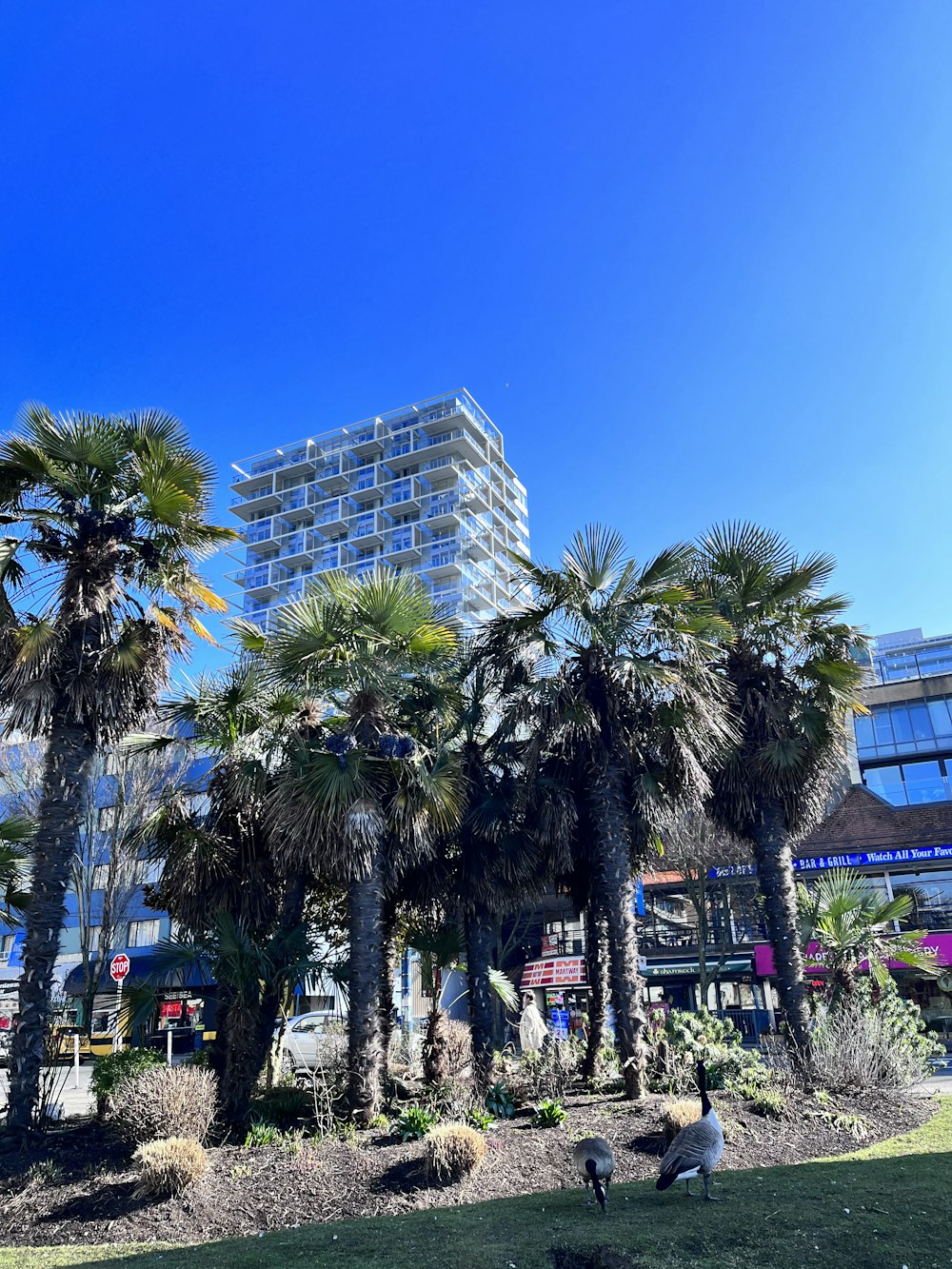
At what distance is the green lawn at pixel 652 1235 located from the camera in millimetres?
6074

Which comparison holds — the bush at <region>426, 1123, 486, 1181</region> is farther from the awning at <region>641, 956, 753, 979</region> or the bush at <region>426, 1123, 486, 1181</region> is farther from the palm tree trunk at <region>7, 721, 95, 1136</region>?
the awning at <region>641, 956, 753, 979</region>

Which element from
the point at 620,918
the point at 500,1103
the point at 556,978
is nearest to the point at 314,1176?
the point at 500,1103

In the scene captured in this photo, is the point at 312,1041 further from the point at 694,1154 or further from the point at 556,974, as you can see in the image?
the point at 694,1154

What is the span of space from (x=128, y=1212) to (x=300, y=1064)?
10391 millimetres

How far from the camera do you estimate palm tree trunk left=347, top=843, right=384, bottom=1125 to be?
11.0 metres

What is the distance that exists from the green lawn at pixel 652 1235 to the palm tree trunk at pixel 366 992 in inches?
128

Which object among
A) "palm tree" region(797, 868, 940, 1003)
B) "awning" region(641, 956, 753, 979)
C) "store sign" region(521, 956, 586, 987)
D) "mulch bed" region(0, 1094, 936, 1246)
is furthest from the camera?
"store sign" region(521, 956, 586, 987)

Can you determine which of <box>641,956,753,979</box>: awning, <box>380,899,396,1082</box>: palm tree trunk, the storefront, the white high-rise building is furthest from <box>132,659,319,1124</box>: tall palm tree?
the white high-rise building

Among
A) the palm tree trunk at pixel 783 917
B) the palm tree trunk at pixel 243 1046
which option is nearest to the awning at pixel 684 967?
the palm tree trunk at pixel 783 917

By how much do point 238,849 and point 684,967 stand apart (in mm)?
25421

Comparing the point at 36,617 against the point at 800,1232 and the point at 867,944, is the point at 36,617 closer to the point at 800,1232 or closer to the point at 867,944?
the point at 800,1232

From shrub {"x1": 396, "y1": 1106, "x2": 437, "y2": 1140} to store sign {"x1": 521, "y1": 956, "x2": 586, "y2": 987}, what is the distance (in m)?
24.1

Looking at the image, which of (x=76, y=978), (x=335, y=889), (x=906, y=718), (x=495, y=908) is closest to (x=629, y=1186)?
(x=495, y=908)

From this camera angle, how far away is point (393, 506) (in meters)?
98.2
